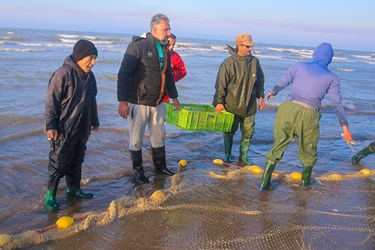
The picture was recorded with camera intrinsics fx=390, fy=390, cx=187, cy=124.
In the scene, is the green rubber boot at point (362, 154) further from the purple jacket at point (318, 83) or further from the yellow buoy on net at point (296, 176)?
the purple jacket at point (318, 83)

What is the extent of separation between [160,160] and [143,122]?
0.77 m

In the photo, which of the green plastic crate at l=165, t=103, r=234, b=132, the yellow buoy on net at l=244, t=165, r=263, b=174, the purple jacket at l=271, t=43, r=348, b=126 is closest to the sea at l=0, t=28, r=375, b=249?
the yellow buoy on net at l=244, t=165, r=263, b=174

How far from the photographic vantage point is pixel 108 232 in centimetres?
388

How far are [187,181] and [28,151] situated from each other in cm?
301

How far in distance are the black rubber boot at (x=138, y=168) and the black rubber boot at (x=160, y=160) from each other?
29 centimetres

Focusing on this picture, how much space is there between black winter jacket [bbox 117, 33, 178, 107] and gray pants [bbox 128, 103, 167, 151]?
0.32 ft

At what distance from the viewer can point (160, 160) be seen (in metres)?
5.96

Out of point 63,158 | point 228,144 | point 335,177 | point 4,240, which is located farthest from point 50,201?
point 335,177

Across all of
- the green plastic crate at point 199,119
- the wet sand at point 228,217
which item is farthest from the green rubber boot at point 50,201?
the green plastic crate at point 199,119

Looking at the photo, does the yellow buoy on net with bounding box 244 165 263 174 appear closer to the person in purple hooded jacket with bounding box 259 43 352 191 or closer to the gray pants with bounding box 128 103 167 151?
the person in purple hooded jacket with bounding box 259 43 352 191

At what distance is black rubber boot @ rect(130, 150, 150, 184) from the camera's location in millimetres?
5656

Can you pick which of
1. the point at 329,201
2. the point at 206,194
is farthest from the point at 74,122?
the point at 329,201

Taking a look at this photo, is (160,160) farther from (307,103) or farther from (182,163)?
(307,103)

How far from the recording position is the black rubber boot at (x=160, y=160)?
19.3ft
